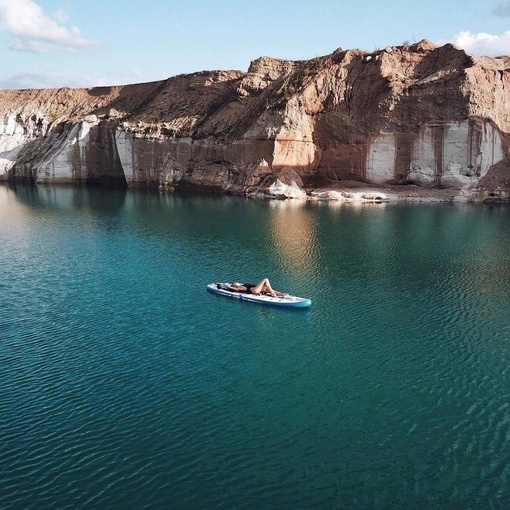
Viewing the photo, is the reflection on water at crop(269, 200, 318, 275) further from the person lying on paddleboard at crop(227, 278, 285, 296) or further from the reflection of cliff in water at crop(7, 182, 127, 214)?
the reflection of cliff in water at crop(7, 182, 127, 214)

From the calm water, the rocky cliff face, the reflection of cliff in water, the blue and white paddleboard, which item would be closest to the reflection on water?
the calm water

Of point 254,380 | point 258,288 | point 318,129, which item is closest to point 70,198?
point 318,129

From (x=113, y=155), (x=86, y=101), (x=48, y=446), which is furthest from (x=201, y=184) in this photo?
(x=48, y=446)

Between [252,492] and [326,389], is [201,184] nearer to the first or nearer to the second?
[326,389]

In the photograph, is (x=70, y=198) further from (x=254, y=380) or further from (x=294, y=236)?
(x=254, y=380)

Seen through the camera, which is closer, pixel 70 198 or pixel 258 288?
pixel 258 288

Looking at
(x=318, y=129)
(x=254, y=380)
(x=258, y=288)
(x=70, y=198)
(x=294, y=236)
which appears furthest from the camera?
(x=318, y=129)
